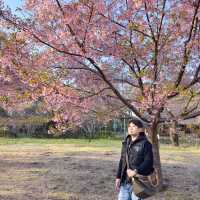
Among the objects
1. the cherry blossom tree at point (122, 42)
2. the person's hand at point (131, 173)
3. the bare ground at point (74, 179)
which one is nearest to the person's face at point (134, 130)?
the person's hand at point (131, 173)

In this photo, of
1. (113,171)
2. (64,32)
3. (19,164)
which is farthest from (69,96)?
(19,164)

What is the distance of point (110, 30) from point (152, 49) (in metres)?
1.08

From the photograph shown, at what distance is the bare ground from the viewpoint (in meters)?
9.87

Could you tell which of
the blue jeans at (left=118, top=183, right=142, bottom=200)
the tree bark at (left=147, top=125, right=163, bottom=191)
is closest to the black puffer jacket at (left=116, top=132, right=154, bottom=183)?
the blue jeans at (left=118, top=183, right=142, bottom=200)

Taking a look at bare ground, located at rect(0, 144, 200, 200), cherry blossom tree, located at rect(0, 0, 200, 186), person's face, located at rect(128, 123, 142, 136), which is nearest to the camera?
person's face, located at rect(128, 123, 142, 136)

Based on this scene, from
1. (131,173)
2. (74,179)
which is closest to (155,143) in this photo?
(74,179)

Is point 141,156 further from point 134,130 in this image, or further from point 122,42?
point 122,42

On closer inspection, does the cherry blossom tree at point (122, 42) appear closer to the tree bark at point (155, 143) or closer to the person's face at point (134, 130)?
the tree bark at point (155, 143)

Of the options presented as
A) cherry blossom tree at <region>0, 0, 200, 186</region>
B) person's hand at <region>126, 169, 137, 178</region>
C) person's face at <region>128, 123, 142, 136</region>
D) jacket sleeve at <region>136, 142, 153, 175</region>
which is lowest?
person's hand at <region>126, 169, 137, 178</region>

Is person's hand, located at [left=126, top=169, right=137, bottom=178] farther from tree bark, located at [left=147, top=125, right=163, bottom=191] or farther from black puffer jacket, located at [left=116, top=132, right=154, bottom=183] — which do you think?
tree bark, located at [left=147, top=125, right=163, bottom=191]

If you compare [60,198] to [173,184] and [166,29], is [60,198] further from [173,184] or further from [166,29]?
[166,29]

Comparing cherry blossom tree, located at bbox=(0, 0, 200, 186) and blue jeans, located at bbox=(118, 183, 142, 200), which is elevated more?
cherry blossom tree, located at bbox=(0, 0, 200, 186)

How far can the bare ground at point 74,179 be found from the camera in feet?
32.4

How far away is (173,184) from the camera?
11211 mm
